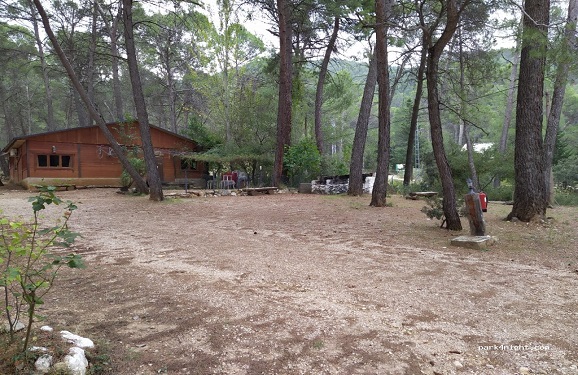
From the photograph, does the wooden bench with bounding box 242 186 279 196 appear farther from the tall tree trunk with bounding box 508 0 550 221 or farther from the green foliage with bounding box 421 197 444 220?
the tall tree trunk with bounding box 508 0 550 221

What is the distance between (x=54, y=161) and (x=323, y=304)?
846 inches

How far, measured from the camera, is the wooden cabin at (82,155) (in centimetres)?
1916

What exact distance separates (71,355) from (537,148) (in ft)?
29.6

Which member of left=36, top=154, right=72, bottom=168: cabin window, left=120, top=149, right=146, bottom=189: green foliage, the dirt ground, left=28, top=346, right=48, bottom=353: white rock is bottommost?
the dirt ground

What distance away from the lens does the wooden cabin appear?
19.2 m

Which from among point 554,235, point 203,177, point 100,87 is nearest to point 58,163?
point 203,177

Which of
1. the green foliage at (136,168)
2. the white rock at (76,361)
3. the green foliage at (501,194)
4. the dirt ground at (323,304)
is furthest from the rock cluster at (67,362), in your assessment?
the green foliage at (501,194)

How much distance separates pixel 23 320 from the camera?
256cm

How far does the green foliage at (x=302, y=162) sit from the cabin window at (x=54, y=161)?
12610mm

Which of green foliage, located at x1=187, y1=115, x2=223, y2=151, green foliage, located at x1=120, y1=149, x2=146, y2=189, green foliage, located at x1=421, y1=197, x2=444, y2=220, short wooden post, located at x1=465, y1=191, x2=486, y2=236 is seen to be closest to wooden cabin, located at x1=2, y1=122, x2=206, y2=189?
green foliage, located at x1=187, y1=115, x2=223, y2=151

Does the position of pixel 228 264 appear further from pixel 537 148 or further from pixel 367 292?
pixel 537 148

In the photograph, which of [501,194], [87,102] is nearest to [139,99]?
[87,102]

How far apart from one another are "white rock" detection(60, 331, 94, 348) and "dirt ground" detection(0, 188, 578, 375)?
0.13 meters

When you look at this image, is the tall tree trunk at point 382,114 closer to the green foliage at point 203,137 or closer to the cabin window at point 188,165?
the green foliage at point 203,137
